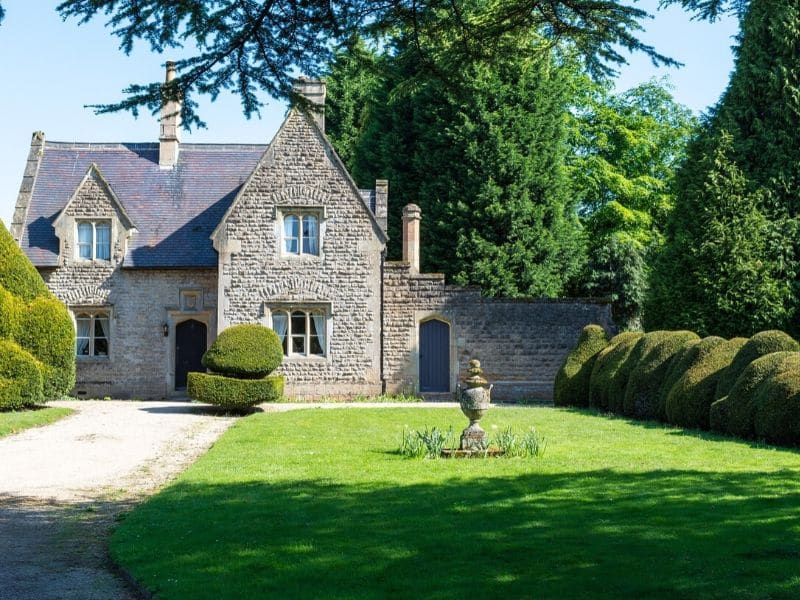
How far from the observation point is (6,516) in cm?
970

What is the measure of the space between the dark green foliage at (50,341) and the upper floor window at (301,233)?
20.5 ft

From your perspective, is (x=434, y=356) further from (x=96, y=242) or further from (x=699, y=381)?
(x=699, y=381)

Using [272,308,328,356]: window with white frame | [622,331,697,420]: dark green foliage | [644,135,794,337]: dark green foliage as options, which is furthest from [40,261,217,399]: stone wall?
[644,135,794,337]: dark green foliage

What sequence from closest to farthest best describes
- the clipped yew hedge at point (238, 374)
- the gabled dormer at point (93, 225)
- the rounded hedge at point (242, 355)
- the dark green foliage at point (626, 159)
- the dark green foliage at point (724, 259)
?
the clipped yew hedge at point (238, 374)
the rounded hedge at point (242, 355)
the dark green foliage at point (724, 259)
the gabled dormer at point (93, 225)
the dark green foliage at point (626, 159)

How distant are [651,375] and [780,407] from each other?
5.28 metres

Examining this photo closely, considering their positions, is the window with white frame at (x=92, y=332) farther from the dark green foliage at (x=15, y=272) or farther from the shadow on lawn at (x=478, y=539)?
the shadow on lawn at (x=478, y=539)

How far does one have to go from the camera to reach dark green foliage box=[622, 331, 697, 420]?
1925 centimetres

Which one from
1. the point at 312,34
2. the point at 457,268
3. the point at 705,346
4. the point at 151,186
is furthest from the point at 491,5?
the point at 457,268

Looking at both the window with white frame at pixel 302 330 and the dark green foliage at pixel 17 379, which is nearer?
the dark green foliage at pixel 17 379

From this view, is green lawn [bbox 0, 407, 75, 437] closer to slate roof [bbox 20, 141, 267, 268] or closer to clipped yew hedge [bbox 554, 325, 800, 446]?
slate roof [bbox 20, 141, 267, 268]

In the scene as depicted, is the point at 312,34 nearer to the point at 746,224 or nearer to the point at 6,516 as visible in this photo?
the point at 6,516

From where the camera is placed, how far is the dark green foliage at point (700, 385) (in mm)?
17000

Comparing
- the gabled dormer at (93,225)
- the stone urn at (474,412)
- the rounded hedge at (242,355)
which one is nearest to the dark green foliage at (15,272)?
the gabled dormer at (93,225)

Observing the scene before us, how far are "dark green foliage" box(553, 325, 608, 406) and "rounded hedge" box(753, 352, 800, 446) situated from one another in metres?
8.32
